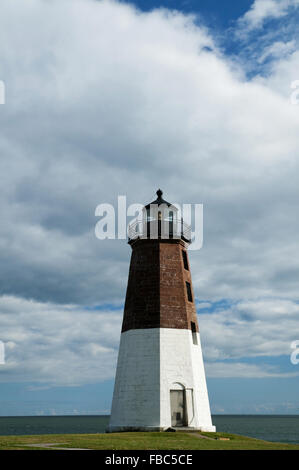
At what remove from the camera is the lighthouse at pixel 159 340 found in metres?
33.3

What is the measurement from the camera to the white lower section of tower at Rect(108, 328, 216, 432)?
108 feet

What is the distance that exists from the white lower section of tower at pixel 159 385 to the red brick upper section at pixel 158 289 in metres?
0.75

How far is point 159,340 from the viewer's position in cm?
3434

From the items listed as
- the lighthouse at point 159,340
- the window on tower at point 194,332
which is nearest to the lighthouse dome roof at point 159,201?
the lighthouse at point 159,340

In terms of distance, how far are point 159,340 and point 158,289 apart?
354 cm

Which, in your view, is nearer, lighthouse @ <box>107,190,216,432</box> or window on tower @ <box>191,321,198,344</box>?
lighthouse @ <box>107,190,216,432</box>

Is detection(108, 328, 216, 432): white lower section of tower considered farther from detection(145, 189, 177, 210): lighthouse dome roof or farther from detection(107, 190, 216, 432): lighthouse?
detection(145, 189, 177, 210): lighthouse dome roof

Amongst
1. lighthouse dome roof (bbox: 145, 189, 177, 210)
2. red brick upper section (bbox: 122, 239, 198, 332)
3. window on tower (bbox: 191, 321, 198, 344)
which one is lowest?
window on tower (bbox: 191, 321, 198, 344)

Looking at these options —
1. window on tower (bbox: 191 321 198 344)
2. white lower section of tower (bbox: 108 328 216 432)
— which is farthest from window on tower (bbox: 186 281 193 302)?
white lower section of tower (bbox: 108 328 216 432)

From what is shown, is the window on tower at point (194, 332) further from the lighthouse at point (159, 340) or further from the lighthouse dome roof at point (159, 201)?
the lighthouse dome roof at point (159, 201)

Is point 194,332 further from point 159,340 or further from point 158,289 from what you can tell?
point 158,289

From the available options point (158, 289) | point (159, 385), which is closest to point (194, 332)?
point (158, 289)
